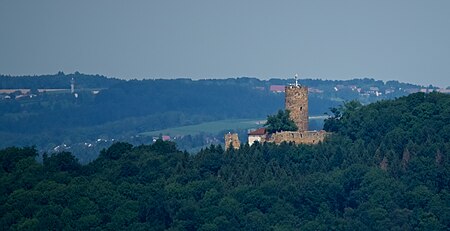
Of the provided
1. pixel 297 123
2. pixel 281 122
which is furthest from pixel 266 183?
pixel 297 123

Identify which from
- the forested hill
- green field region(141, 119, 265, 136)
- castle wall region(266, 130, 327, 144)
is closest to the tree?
castle wall region(266, 130, 327, 144)

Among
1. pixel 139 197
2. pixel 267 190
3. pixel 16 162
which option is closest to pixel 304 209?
pixel 267 190

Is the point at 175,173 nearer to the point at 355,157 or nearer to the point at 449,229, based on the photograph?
the point at 355,157

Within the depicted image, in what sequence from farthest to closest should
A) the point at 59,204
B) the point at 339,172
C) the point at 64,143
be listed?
the point at 64,143 < the point at 339,172 < the point at 59,204

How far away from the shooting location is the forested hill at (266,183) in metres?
82.4

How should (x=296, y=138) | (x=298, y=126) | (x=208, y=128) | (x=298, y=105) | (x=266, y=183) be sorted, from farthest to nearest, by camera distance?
(x=208, y=128)
(x=298, y=126)
(x=298, y=105)
(x=296, y=138)
(x=266, y=183)

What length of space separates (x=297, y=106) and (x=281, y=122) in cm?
141

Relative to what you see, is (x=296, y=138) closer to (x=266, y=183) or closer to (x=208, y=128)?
(x=266, y=183)

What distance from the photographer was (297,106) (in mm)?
92375

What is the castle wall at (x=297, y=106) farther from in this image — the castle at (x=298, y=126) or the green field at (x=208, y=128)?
the green field at (x=208, y=128)

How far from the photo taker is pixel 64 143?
188750mm

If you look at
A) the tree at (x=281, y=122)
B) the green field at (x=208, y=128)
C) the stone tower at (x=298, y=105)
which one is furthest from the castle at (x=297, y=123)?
the green field at (x=208, y=128)

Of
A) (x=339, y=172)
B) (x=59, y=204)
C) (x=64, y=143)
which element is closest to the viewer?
(x=59, y=204)

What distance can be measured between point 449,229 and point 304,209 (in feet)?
21.8
